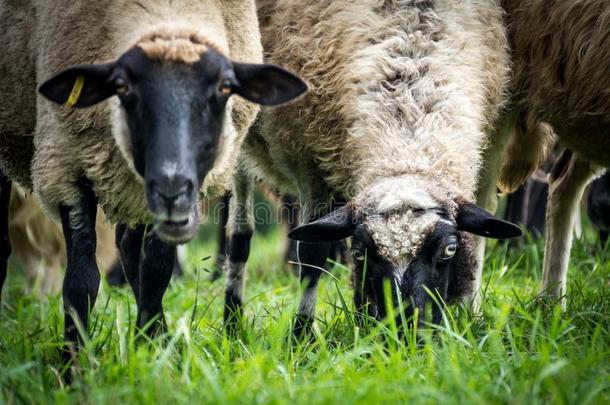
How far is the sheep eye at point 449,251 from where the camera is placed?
12.4ft

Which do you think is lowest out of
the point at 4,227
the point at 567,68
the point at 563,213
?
the point at 4,227

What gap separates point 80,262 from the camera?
3615 millimetres

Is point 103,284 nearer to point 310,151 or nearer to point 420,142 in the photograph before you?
point 310,151

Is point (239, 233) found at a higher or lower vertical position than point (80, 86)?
lower

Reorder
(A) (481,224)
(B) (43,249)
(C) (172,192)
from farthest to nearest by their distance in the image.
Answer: (B) (43,249), (A) (481,224), (C) (172,192)

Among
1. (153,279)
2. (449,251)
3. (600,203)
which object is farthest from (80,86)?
(600,203)

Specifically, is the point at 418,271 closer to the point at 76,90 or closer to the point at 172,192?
the point at 172,192

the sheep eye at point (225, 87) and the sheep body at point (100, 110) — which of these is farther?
the sheep body at point (100, 110)

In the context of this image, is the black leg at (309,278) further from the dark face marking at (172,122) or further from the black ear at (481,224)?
the dark face marking at (172,122)

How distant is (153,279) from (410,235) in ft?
3.99

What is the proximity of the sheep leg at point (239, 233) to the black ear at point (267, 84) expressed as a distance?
199 centimetres

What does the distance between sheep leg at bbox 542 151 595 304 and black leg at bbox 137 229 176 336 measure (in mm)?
2548

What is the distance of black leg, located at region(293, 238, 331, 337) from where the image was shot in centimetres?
462

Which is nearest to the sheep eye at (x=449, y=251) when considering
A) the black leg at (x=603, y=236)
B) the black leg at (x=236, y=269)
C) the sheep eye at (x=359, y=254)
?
the sheep eye at (x=359, y=254)
